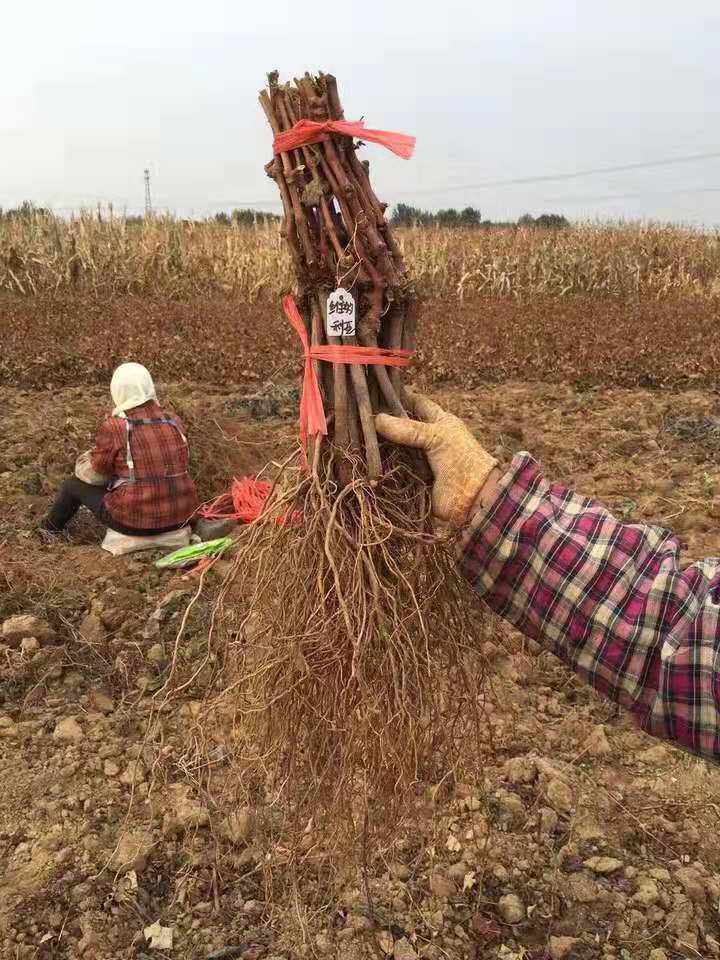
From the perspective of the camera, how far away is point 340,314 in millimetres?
1385

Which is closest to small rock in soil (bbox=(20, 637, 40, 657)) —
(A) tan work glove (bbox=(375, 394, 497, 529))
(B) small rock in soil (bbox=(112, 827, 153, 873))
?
(B) small rock in soil (bbox=(112, 827, 153, 873))

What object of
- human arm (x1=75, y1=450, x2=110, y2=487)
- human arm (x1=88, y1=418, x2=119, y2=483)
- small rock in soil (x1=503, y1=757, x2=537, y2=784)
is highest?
human arm (x1=88, y1=418, x2=119, y2=483)

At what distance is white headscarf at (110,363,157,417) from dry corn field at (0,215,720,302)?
21.6 ft

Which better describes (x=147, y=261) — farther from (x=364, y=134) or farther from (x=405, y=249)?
(x=364, y=134)

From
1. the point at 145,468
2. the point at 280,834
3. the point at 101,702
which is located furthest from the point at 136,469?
the point at 280,834

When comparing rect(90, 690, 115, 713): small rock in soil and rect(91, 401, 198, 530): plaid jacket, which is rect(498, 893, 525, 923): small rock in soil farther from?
rect(91, 401, 198, 530): plaid jacket

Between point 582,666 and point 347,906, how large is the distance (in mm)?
962

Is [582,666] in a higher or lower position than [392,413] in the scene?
lower

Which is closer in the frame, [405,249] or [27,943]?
[27,943]

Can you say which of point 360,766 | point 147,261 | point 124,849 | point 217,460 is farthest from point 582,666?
point 147,261

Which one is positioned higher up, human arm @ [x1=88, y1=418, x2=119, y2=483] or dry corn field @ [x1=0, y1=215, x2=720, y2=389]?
dry corn field @ [x1=0, y1=215, x2=720, y2=389]

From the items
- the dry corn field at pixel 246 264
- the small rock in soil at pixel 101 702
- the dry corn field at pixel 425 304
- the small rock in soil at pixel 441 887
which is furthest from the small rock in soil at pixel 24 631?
the dry corn field at pixel 246 264

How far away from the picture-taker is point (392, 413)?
4.85 ft

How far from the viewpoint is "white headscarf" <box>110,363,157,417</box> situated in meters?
3.34
